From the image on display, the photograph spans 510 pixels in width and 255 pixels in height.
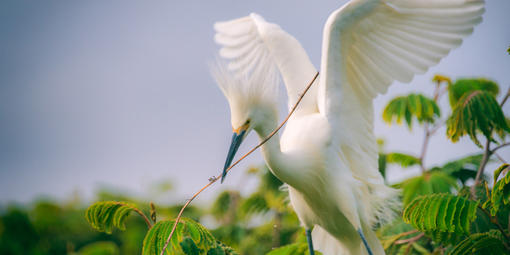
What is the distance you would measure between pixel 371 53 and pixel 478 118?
0.80m

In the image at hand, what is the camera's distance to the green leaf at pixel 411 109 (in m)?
3.62

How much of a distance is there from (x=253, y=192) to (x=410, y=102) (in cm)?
191

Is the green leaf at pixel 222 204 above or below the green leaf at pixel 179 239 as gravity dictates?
below

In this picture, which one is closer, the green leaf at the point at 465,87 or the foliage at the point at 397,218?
the foliage at the point at 397,218

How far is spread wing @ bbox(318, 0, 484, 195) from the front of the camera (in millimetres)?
2365

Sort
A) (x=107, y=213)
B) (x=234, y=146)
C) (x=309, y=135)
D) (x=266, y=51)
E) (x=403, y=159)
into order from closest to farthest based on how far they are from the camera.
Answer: (x=107, y=213) < (x=234, y=146) < (x=309, y=135) < (x=266, y=51) < (x=403, y=159)

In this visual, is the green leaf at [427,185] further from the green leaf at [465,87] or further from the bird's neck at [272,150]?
the bird's neck at [272,150]

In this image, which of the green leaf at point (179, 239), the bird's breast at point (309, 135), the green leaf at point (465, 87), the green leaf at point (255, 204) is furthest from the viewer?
the green leaf at point (255, 204)

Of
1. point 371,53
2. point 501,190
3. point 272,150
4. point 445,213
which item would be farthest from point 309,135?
point 501,190

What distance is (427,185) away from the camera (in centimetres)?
323

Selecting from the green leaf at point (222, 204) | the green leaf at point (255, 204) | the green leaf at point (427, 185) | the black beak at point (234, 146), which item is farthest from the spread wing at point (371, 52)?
the green leaf at point (222, 204)

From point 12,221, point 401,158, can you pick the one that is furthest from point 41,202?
point 401,158

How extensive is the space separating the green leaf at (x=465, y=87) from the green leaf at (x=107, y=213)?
3061 millimetres

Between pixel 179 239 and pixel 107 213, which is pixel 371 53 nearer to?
pixel 179 239
